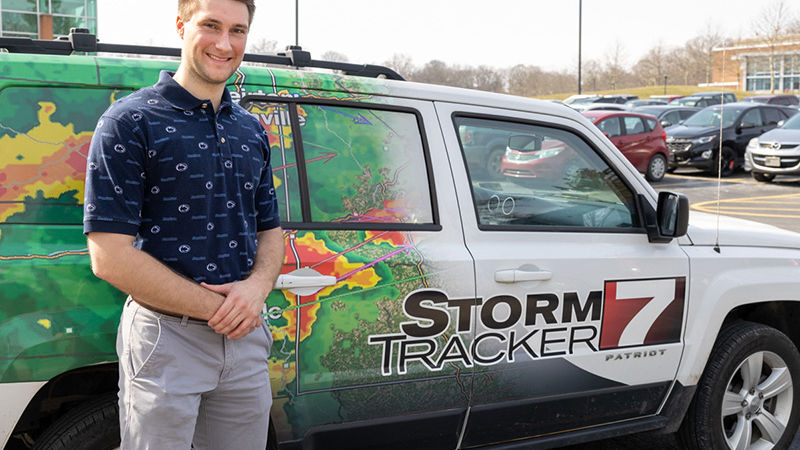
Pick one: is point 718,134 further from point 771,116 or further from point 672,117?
point 672,117

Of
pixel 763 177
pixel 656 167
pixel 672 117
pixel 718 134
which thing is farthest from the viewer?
pixel 672 117

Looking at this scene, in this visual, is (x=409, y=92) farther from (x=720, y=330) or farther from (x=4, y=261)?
(x=720, y=330)

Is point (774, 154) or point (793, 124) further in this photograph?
point (793, 124)

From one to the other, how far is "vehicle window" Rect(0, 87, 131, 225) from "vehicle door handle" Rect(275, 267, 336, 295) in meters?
0.66

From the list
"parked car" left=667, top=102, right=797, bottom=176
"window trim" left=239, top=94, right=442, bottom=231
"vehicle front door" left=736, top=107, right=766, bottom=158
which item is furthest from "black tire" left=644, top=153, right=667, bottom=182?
"window trim" left=239, top=94, right=442, bottom=231

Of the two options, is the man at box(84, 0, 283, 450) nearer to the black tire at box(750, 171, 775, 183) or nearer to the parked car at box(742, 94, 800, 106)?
the black tire at box(750, 171, 775, 183)

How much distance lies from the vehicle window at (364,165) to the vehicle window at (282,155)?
5cm

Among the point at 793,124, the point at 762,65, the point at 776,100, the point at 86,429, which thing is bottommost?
the point at 86,429

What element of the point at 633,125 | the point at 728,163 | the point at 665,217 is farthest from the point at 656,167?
the point at 665,217

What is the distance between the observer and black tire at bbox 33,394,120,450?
2.35 m

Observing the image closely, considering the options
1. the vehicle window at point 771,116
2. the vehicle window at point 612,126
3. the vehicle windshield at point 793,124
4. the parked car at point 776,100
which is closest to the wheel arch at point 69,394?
the vehicle window at point 612,126

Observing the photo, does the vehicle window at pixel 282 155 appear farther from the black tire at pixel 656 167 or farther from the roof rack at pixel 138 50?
the black tire at pixel 656 167

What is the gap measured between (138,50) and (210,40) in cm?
108

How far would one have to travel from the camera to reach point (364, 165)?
112 inches
